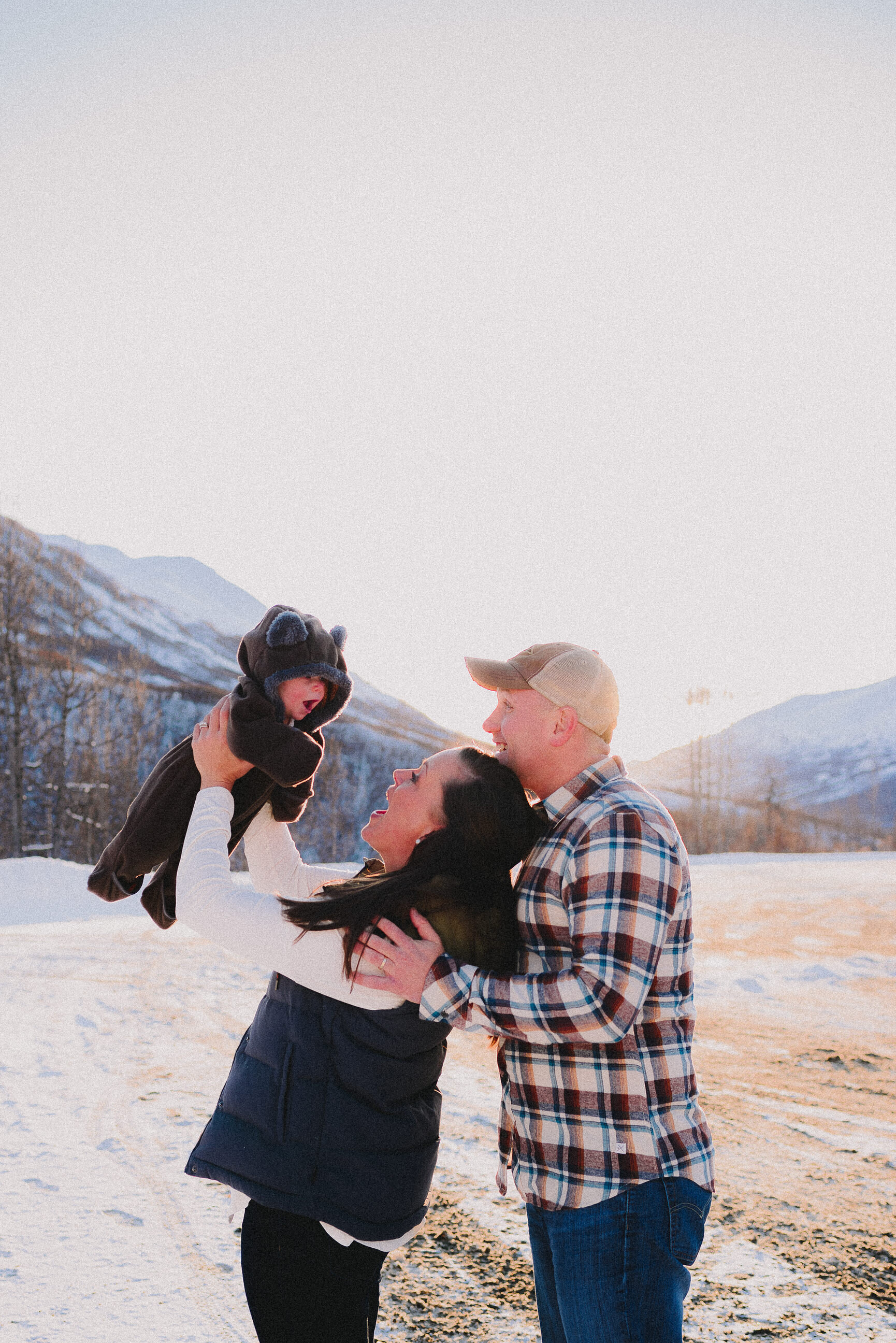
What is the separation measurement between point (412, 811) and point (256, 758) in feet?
1.38

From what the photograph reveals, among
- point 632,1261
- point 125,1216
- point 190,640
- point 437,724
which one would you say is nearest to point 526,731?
point 632,1261

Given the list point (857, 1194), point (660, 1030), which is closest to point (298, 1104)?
point (660, 1030)

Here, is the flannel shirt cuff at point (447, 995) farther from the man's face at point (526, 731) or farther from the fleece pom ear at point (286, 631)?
the fleece pom ear at point (286, 631)

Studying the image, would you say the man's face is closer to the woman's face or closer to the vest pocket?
the woman's face

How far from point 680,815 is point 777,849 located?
31.6ft

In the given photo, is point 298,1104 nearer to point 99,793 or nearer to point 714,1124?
point 714,1124

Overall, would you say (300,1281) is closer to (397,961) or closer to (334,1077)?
(334,1077)

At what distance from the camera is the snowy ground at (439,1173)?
11.4 ft

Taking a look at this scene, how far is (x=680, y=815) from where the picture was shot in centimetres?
5403

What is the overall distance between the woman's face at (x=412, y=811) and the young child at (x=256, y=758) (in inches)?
11.4

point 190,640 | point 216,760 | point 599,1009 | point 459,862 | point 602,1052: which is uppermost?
point 190,640

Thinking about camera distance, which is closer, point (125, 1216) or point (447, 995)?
point (447, 995)

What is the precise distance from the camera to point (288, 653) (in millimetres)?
2482

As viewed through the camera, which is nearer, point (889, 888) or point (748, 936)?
point (748, 936)
